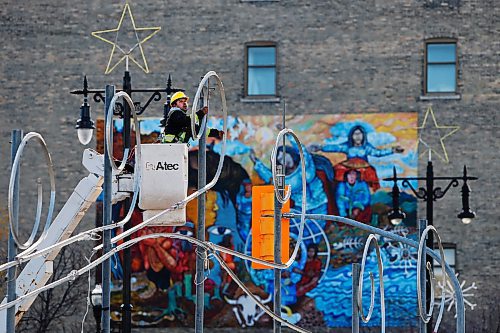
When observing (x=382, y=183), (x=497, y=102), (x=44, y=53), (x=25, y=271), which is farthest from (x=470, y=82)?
(x=25, y=271)

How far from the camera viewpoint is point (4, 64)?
46.1 metres

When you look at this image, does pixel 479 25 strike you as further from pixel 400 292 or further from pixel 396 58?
pixel 400 292

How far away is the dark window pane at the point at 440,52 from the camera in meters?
44.9

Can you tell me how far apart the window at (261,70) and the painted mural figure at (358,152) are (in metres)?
2.32

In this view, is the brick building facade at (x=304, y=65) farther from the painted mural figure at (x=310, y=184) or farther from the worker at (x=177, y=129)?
the worker at (x=177, y=129)

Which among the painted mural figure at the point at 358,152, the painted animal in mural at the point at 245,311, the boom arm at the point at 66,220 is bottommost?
the painted animal in mural at the point at 245,311

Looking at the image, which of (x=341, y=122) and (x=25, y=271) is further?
(x=341, y=122)

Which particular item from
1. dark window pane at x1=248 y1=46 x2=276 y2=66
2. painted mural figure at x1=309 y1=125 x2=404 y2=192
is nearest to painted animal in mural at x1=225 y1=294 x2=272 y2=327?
painted mural figure at x1=309 y1=125 x2=404 y2=192

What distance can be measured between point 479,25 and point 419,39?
177 centimetres

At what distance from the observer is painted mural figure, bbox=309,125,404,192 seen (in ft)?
147

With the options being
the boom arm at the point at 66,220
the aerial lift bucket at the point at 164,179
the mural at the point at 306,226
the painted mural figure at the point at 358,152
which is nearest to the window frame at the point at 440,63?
the mural at the point at 306,226

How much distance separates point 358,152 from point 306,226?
2.66 metres

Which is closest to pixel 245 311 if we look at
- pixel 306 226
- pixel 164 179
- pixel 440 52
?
pixel 306 226

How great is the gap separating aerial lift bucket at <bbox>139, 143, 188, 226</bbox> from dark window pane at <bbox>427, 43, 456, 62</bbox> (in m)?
25.7
